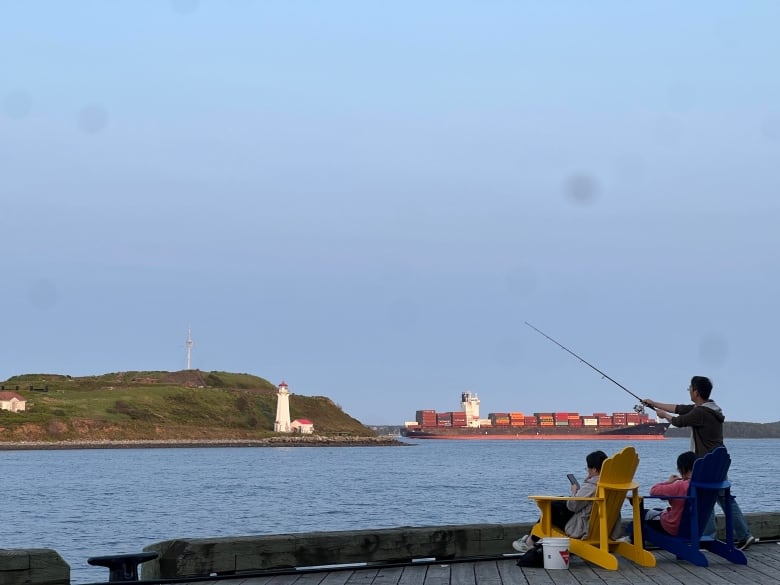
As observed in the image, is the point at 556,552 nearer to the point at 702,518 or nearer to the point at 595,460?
the point at 595,460

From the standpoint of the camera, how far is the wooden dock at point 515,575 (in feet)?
31.7

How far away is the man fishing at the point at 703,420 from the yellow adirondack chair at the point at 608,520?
976 millimetres

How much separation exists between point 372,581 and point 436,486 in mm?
55865

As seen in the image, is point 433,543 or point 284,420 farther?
point 284,420

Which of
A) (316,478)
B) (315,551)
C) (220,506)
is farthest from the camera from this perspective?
(316,478)

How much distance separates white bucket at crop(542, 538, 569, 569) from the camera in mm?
10523

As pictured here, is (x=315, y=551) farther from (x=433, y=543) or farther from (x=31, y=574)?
(x=31, y=574)

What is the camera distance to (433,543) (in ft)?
36.2

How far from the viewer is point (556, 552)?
34.5 ft

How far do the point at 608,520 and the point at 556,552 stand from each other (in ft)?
2.62

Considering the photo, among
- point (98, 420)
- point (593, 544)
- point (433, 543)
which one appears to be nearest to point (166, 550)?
point (433, 543)

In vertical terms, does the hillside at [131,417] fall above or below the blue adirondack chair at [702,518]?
above

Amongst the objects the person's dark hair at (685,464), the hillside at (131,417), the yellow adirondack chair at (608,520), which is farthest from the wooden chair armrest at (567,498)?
the hillside at (131,417)

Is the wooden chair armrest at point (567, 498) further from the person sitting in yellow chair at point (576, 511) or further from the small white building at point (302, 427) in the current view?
the small white building at point (302, 427)
